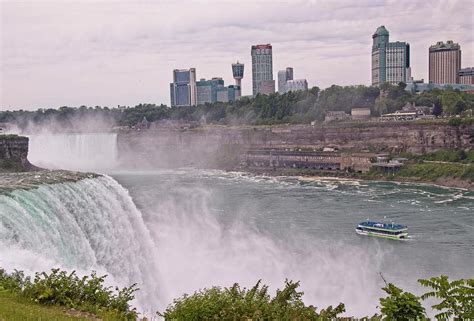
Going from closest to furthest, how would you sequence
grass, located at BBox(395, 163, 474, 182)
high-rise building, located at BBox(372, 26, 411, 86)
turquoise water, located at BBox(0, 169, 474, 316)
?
turquoise water, located at BBox(0, 169, 474, 316) → grass, located at BBox(395, 163, 474, 182) → high-rise building, located at BBox(372, 26, 411, 86)

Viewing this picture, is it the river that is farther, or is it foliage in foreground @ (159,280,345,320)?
the river

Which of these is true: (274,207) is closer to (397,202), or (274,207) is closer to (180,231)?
(397,202)

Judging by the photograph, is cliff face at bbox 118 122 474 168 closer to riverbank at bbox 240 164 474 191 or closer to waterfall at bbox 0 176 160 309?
riverbank at bbox 240 164 474 191

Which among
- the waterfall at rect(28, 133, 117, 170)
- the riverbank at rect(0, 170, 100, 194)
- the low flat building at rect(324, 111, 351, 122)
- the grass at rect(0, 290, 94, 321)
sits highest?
the low flat building at rect(324, 111, 351, 122)

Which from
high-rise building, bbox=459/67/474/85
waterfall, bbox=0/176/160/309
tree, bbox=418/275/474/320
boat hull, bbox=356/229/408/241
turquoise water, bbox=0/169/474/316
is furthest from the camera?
high-rise building, bbox=459/67/474/85

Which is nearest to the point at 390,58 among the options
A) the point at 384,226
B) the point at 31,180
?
the point at 384,226

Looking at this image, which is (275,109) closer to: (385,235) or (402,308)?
(385,235)

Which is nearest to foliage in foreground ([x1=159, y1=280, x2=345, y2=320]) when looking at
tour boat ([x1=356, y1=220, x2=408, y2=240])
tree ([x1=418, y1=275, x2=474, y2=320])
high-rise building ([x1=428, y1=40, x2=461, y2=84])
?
tree ([x1=418, y1=275, x2=474, y2=320])
